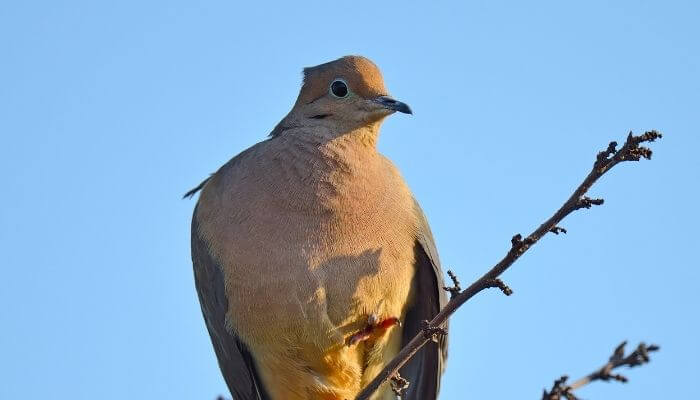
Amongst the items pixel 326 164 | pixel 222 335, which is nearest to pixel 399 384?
pixel 222 335

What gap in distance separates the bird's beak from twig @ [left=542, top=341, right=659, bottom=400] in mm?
3448

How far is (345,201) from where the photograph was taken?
656cm

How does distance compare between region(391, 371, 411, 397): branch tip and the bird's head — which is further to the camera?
the bird's head

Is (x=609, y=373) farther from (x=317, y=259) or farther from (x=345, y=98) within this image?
(x=345, y=98)

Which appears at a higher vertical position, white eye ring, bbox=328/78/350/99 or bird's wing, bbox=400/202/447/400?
white eye ring, bbox=328/78/350/99

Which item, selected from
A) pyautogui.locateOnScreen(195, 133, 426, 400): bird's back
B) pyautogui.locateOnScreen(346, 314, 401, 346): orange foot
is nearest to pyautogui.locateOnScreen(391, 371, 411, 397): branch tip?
pyautogui.locateOnScreen(346, 314, 401, 346): orange foot

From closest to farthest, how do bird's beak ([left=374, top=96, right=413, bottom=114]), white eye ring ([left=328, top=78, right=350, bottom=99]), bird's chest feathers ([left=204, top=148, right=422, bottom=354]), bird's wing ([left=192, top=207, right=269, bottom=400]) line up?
bird's chest feathers ([left=204, top=148, right=422, bottom=354]) → bird's wing ([left=192, top=207, right=269, bottom=400]) → bird's beak ([left=374, top=96, right=413, bottom=114]) → white eye ring ([left=328, top=78, right=350, bottom=99])

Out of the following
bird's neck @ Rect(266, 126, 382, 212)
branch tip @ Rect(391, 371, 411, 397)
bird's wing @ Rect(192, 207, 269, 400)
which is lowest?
branch tip @ Rect(391, 371, 411, 397)

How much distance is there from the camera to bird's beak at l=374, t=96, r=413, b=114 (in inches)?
277

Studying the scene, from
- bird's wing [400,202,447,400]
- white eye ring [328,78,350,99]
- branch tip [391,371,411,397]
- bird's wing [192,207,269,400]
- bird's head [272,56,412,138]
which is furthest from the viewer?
white eye ring [328,78,350,99]

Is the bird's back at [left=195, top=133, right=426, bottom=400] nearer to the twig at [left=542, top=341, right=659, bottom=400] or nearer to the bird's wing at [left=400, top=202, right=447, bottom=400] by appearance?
the bird's wing at [left=400, top=202, right=447, bottom=400]

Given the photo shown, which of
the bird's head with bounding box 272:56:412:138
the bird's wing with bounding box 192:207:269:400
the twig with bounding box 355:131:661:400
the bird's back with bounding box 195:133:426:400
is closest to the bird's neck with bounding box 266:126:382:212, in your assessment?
the bird's back with bounding box 195:133:426:400

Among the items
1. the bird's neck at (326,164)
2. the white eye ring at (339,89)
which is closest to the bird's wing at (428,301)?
the bird's neck at (326,164)

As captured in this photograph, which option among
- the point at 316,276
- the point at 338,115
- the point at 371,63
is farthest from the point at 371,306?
the point at 371,63
